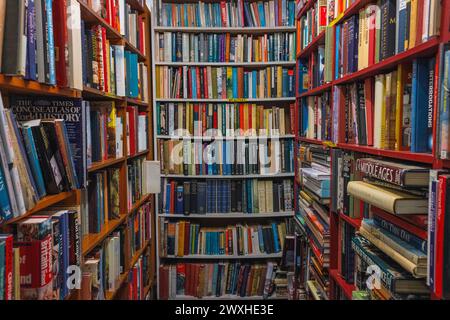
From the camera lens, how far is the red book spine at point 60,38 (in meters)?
1.10

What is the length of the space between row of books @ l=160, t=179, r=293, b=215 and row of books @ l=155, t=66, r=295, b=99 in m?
0.69

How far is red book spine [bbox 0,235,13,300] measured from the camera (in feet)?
2.66

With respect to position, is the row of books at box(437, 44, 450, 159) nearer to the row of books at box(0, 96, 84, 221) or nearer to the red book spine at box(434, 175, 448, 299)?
the red book spine at box(434, 175, 448, 299)

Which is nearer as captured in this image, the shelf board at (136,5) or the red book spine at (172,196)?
the shelf board at (136,5)

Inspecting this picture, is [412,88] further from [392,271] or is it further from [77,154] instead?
[77,154]

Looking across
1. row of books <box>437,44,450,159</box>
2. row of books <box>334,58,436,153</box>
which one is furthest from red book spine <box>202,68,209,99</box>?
row of books <box>437,44,450,159</box>

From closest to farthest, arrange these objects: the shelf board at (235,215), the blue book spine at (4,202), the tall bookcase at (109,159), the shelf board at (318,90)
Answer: the blue book spine at (4,202) → the tall bookcase at (109,159) → the shelf board at (318,90) → the shelf board at (235,215)

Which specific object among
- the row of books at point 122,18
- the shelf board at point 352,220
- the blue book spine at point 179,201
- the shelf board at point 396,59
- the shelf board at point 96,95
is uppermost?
the row of books at point 122,18

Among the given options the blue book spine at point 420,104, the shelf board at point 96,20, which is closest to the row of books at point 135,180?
the shelf board at point 96,20

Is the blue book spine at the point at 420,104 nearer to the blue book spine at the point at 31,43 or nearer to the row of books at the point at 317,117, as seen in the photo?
the row of books at the point at 317,117

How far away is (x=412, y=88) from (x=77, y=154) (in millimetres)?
1099

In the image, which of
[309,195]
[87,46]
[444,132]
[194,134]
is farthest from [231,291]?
[444,132]

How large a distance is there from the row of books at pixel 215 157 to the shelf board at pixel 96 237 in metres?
0.95

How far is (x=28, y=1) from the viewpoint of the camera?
35.6 inches
